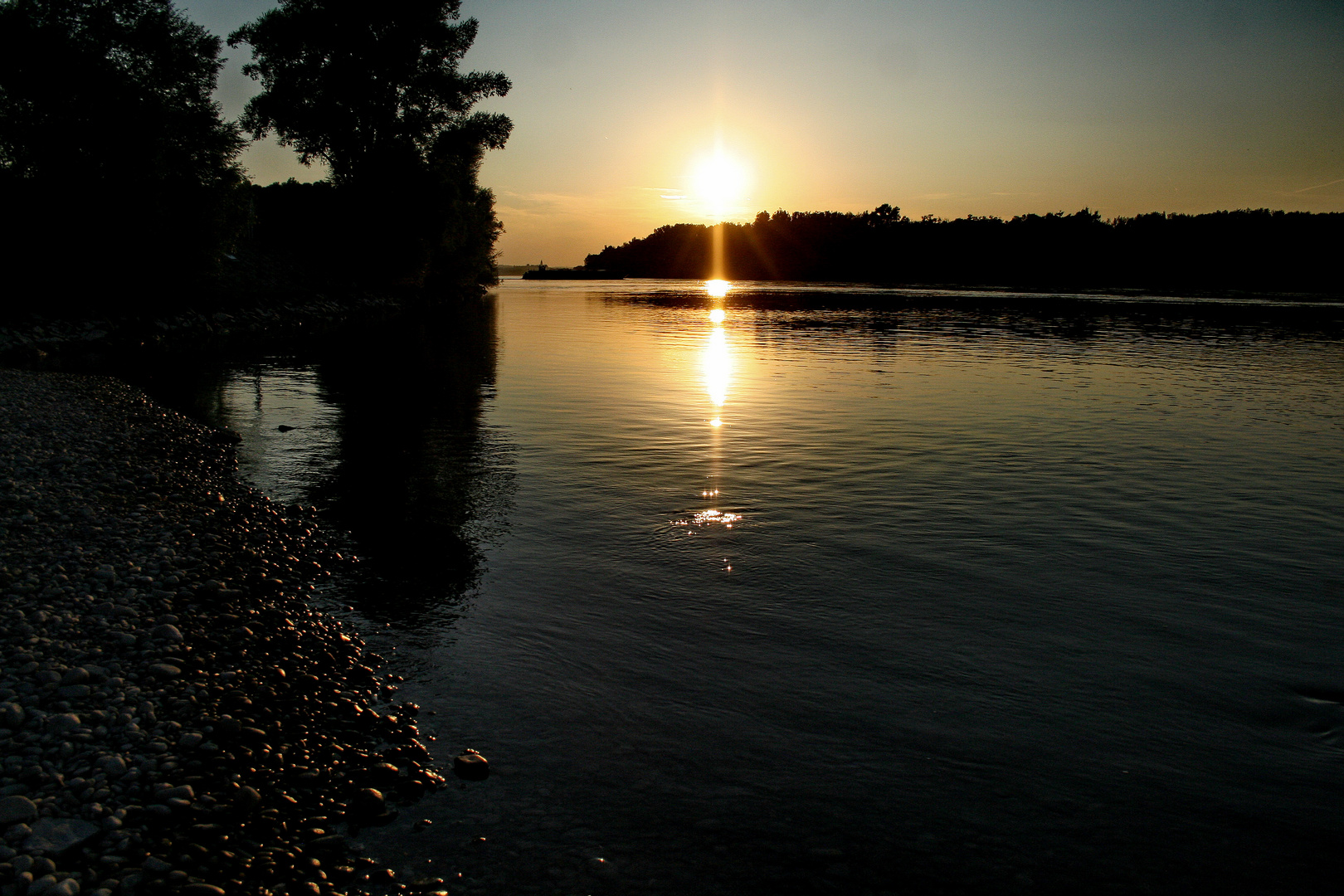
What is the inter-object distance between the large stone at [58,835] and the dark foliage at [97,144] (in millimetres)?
38989

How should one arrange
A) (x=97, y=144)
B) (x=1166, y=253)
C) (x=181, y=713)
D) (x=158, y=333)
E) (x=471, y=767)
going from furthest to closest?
1. (x=1166, y=253)
2. (x=158, y=333)
3. (x=97, y=144)
4. (x=181, y=713)
5. (x=471, y=767)

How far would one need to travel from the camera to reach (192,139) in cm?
3991

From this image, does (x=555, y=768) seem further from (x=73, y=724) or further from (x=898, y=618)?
(x=898, y=618)

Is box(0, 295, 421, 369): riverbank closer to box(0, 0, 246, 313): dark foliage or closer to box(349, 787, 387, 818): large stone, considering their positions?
box(0, 0, 246, 313): dark foliage

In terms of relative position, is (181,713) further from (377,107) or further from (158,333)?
(377,107)

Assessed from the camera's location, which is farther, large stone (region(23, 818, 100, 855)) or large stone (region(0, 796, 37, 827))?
large stone (region(0, 796, 37, 827))

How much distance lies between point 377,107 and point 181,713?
187ft

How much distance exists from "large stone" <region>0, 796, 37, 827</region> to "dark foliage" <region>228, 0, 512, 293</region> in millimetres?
57161

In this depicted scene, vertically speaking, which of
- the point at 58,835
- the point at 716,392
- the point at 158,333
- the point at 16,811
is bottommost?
the point at 58,835

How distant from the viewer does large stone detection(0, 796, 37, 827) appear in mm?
5113

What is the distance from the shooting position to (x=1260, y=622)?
31.8 feet

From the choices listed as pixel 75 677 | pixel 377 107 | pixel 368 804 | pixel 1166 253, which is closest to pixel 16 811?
pixel 75 677

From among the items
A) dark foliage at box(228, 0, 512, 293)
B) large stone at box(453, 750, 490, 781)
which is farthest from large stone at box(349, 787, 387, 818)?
dark foliage at box(228, 0, 512, 293)

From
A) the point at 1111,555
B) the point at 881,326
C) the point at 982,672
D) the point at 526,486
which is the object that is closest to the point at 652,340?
the point at 881,326
